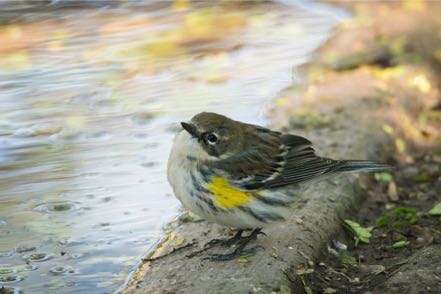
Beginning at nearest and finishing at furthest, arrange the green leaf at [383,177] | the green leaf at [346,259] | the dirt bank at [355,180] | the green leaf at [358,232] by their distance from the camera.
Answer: the dirt bank at [355,180] < the green leaf at [346,259] < the green leaf at [358,232] < the green leaf at [383,177]

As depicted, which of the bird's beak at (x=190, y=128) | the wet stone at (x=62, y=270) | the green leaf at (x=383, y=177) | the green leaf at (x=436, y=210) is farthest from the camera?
the green leaf at (x=383, y=177)

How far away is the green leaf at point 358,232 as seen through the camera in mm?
5734

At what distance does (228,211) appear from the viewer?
5.04 meters

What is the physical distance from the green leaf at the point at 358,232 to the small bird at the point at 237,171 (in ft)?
1.35

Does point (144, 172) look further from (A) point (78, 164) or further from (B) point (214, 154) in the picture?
(B) point (214, 154)

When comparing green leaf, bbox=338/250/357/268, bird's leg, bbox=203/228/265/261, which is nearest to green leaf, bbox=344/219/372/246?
green leaf, bbox=338/250/357/268

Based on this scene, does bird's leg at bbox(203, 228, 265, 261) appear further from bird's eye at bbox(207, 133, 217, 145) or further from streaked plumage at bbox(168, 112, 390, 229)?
bird's eye at bbox(207, 133, 217, 145)

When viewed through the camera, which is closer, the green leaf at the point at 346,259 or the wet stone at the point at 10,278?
the wet stone at the point at 10,278

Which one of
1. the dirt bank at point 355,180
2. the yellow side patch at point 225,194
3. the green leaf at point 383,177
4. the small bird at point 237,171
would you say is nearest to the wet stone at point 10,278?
the dirt bank at point 355,180

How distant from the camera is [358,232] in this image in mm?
5770

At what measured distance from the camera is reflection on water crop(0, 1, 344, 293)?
562cm

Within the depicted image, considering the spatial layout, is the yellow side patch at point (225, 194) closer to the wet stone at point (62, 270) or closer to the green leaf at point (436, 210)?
the wet stone at point (62, 270)

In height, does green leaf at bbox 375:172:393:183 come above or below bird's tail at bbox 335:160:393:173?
below

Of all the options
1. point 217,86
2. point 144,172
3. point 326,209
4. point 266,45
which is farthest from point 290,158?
point 266,45
